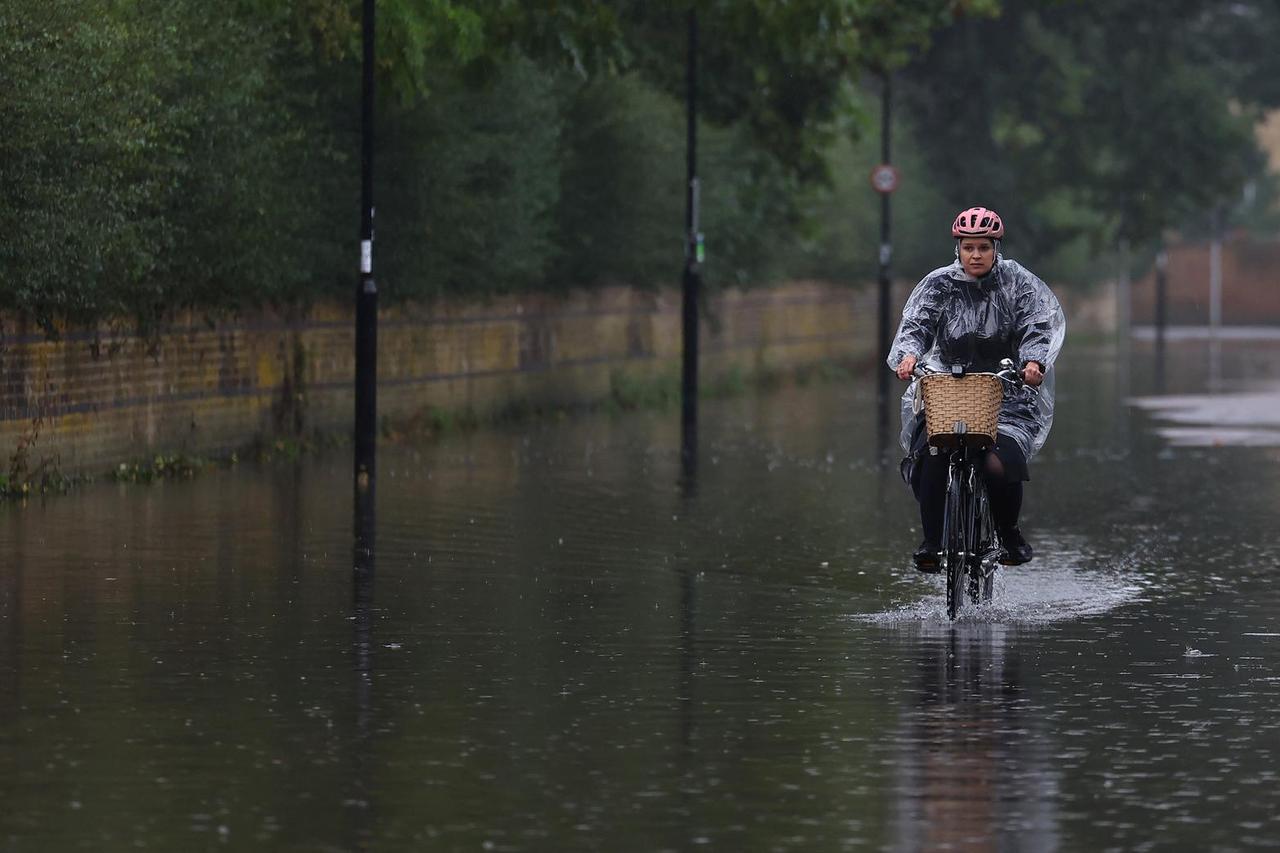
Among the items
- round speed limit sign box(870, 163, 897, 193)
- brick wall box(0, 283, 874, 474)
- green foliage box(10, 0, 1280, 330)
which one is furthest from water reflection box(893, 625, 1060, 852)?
round speed limit sign box(870, 163, 897, 193)

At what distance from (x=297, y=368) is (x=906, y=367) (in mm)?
14131

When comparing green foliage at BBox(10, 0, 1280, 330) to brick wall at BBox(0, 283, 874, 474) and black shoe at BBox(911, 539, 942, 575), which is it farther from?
black shoe at BBox(911, 539, 942, 575)

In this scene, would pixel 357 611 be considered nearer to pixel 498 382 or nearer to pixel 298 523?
pixel 298 523

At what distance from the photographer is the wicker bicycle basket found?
44.3 ft

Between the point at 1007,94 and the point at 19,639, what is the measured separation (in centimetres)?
5014

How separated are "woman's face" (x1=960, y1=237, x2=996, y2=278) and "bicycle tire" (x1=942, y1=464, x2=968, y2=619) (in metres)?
0.89

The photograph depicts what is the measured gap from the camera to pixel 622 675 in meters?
11.6

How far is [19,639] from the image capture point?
12523mm

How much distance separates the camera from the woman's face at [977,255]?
13789 millimetres

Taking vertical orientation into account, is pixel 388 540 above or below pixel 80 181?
below

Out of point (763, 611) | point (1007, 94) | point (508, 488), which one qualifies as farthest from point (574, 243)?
point (1007, 94)

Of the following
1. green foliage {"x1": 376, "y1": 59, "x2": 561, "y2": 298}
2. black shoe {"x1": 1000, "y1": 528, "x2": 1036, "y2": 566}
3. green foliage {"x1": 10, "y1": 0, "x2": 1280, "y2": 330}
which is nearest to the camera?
black shoe {"x1": 1000, "y1": 528, "x2": 1036, "y2": 566}

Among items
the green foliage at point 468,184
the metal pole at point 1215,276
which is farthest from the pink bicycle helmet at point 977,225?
the metal pole at point 1215,276

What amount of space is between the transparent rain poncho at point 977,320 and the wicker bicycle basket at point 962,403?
9.1 inches
